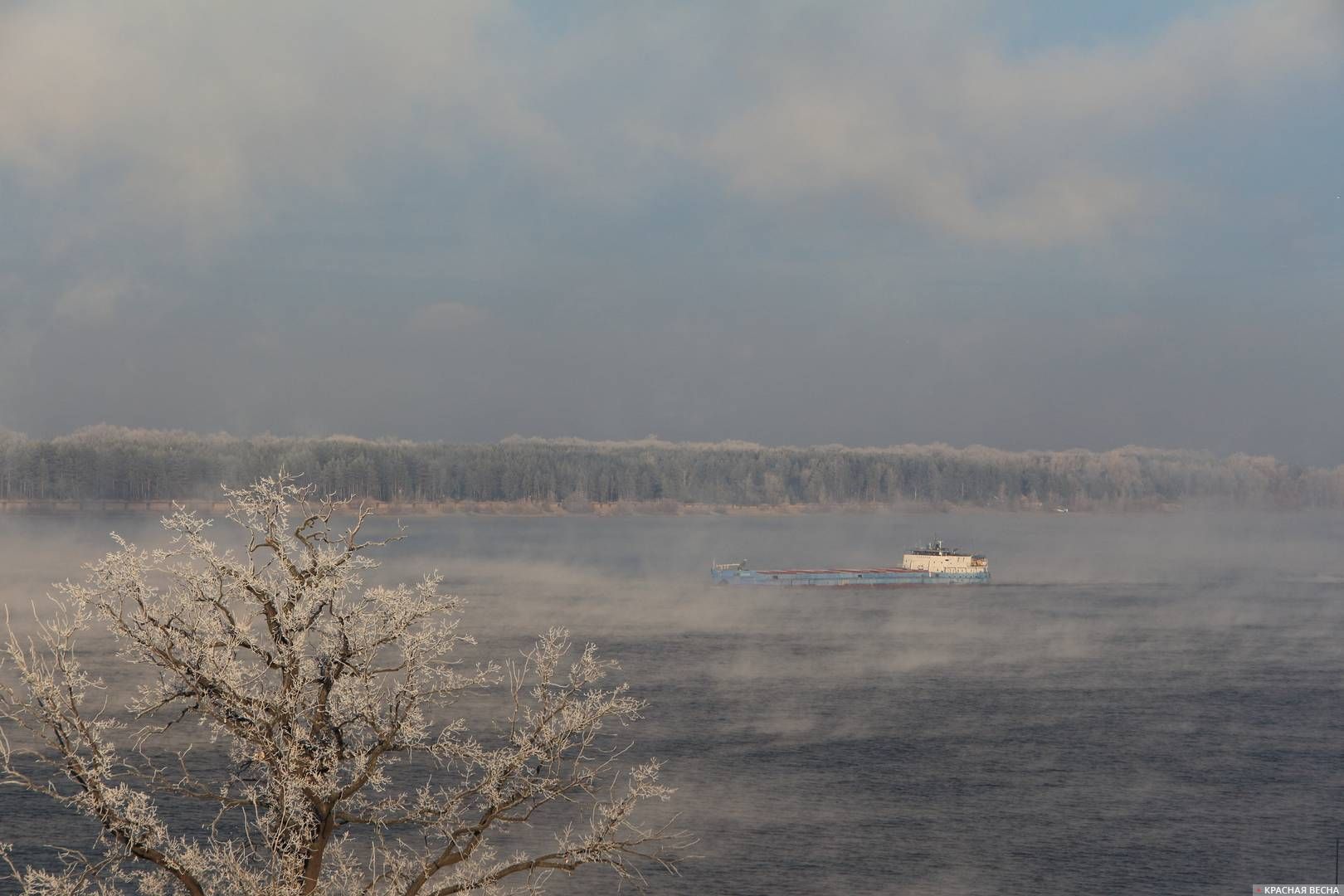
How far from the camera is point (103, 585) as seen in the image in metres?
14.5

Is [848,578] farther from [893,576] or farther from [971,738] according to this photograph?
[971,738]

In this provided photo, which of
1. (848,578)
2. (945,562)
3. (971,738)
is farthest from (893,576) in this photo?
(971,738)

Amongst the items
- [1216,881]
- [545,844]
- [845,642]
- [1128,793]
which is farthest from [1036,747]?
[845,642]

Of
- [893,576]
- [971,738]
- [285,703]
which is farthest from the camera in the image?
[893,576]

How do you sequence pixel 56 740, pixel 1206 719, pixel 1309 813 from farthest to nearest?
1. pixel 1206 719
2. pixel 1309 813
3. pixel 56 740

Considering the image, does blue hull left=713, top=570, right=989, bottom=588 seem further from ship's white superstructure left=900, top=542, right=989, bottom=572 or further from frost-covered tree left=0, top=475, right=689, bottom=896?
frost-covered tree left=0, top=475, right=689, bottom=896

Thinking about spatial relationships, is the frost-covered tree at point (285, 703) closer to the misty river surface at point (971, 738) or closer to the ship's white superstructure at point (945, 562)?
the misty river surface at point (971, 738)

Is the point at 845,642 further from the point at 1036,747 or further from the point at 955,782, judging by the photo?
the point at 955,782

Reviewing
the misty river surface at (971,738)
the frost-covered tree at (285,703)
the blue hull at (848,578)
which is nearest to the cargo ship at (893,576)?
the blue hull at (848,578)

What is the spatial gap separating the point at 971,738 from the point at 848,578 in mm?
86893

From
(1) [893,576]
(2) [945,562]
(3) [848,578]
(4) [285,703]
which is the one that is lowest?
(3) [848,578]

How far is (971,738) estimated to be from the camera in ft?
182

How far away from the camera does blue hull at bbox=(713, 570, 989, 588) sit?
461 feet

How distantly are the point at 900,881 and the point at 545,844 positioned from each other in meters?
9.75
